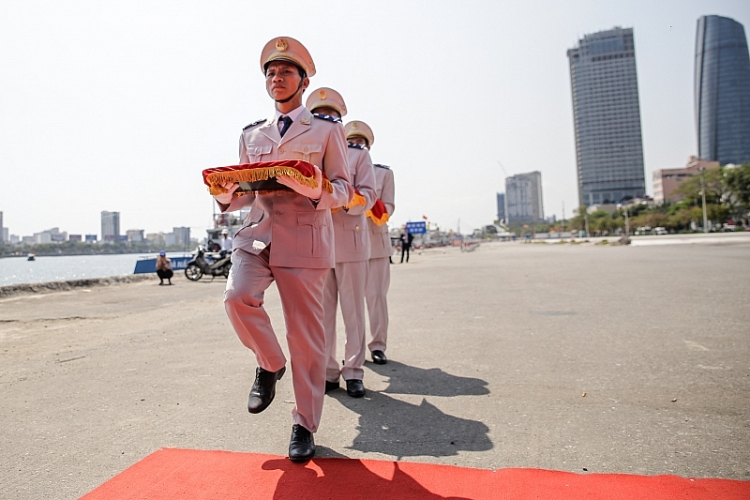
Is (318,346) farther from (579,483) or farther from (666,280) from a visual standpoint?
(666,280)

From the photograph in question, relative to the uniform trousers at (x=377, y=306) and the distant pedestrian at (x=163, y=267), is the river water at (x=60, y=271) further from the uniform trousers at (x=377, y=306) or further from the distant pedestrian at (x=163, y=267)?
the uniform trousers at (x=377, y=306)

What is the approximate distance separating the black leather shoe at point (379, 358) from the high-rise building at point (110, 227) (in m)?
85.7

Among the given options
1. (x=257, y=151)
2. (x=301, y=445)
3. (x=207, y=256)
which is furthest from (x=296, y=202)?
(x=207, y=256)

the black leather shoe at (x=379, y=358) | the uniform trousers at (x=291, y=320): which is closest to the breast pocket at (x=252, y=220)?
the uniform trousers at (x=291, y=320)

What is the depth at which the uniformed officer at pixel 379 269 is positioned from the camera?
4641mm

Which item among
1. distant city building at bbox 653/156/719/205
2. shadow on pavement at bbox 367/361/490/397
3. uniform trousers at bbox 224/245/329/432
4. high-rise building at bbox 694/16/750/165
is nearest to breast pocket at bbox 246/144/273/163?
uniform trousers at bbox 224/245/329/432

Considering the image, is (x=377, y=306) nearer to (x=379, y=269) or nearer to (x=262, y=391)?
(x=379, y=269)

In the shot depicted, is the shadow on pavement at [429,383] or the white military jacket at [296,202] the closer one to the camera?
the white military jacket at [296,202]

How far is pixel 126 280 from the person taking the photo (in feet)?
60.5

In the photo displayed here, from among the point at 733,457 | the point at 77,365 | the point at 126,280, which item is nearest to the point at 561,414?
the point at 733,457

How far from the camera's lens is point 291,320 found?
262cm

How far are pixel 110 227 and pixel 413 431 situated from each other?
293 feet

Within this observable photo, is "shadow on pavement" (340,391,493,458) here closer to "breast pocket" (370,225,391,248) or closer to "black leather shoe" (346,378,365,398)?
"black leather shoe" (346,378,365,398)

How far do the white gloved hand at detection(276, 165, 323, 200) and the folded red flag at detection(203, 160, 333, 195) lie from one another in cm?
2
